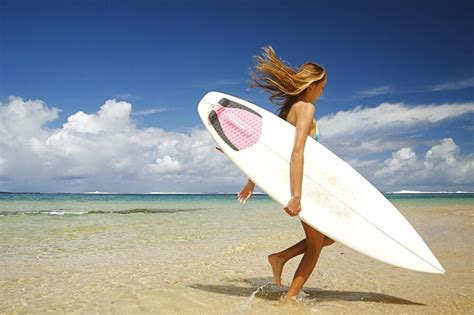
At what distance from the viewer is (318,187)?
10.7ft

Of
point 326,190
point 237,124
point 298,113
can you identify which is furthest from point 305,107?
point 237,124

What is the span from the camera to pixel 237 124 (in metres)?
3.66

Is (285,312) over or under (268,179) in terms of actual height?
under

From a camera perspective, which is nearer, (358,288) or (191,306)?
(191,306)

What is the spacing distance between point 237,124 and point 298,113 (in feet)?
2.44

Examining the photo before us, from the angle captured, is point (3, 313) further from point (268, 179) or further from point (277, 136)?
point (277, 136)

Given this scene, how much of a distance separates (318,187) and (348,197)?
270 millimetres

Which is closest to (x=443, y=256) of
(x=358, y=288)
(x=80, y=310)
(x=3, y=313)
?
(x=358, y=288)

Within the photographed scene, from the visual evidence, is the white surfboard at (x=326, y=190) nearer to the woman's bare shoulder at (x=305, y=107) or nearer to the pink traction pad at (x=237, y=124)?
the pink traction pad at (x=237, y=124)

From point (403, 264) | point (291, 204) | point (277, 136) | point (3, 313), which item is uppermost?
point (277, 136)

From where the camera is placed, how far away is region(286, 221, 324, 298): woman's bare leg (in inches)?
124

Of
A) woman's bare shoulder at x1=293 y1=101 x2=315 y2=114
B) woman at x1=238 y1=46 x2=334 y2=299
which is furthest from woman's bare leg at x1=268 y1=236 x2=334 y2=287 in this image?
woman's bare shoulder at x1=293 y1=101 x2=315 y2=114

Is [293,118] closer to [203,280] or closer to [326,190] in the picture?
[326,190]

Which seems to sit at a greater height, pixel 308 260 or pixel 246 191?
pixel 246 191
